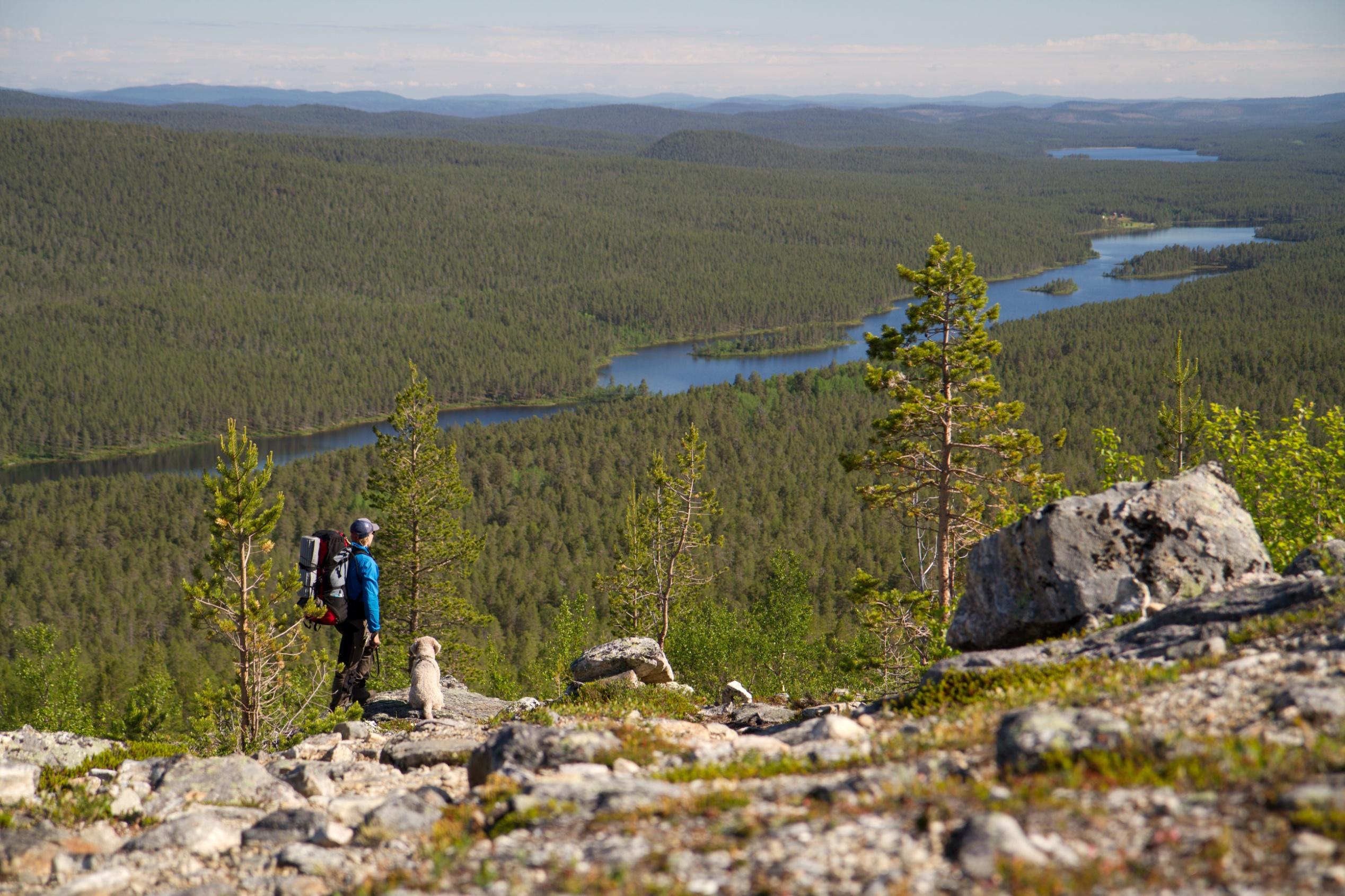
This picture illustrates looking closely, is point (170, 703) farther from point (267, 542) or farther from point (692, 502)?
point (267, 542)

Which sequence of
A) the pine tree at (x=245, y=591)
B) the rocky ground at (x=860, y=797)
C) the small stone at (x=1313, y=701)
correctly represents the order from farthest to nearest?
1. the pine tree at (x=245, y=591)
2. the small stone at (x=1313, y=701)
3. the rocky ground at (x=860, y=797)

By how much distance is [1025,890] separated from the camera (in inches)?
272

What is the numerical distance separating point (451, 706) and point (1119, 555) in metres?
14.0

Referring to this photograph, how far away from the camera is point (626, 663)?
79.0 feet

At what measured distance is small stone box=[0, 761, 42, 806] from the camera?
39.2 ft

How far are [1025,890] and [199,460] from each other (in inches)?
8154

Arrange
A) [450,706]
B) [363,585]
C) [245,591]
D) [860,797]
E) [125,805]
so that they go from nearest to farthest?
[860,797], [125,805], [363,585], [245,591], [450,706]

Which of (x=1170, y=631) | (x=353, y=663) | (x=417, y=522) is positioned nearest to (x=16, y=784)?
(x=353, y=663)

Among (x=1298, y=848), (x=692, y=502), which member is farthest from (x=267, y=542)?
(x=692, y=502)

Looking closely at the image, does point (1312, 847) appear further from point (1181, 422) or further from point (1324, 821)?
point (1181, 422)

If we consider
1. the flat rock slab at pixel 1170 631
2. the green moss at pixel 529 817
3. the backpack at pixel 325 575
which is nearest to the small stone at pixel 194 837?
the green moss at pixel 529 817

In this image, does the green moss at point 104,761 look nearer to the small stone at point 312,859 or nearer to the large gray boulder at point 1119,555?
the small stone at point 312,859

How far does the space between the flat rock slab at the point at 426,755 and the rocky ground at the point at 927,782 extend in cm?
4

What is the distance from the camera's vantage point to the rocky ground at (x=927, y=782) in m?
7.54
